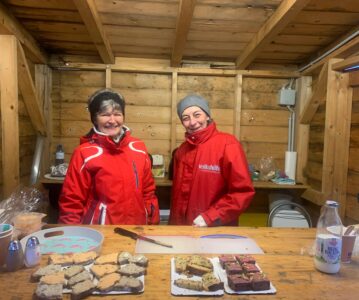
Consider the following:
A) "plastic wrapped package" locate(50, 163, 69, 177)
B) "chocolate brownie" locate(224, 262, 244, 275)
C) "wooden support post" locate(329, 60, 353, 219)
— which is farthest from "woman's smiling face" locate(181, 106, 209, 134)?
"plastic wrapped package" locate(50, 163, 69, 177)

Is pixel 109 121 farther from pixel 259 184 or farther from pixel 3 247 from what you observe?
pixel 259 184

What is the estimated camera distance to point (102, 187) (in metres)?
1.40

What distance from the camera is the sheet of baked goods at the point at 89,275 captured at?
729mm

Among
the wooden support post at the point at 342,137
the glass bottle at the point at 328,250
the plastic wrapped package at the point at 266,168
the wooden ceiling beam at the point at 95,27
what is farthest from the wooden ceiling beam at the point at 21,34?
the wooden support post at the point at 342,137

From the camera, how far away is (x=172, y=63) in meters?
2.64

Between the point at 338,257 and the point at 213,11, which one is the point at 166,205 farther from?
the point at 338,257

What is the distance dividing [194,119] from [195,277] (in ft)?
3.21

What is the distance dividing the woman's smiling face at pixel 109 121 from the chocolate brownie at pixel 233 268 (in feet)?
2.84

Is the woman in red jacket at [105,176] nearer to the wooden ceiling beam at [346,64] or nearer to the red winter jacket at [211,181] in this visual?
the red winter jacket at [211,181]

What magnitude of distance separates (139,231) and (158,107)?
179cm

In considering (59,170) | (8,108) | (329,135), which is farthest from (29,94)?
(329,135)

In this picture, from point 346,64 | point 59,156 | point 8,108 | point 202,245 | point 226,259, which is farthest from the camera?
point 59,156

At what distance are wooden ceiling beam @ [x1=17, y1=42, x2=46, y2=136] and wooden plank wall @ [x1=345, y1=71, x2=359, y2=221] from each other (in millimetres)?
2259

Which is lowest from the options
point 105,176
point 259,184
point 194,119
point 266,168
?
point 259,184
